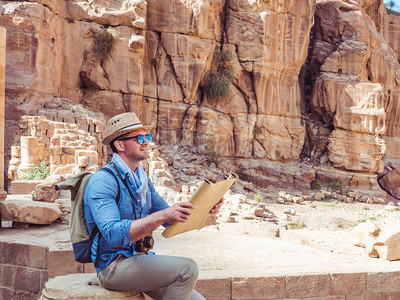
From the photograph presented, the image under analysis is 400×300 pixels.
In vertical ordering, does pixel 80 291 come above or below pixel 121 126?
below

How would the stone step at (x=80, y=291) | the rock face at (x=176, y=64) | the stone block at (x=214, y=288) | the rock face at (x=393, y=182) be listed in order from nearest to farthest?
the stone step at (x=80, y=291)
the stone block at (x=214, y=288)
the rock face at (x=176, y=64)
the rock face at (x=393, y=182)

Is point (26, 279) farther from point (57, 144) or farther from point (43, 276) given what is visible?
point (57, 144)

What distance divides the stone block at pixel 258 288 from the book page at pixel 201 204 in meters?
1.82

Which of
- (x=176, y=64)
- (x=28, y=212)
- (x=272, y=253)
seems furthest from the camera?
(x=176, y=64)

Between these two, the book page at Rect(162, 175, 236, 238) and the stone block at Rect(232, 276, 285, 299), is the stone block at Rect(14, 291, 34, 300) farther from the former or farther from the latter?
the book page at Rect(162, 175, 236, 238)

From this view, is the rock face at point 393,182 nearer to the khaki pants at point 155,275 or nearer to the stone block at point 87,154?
the stone block at point 87,154

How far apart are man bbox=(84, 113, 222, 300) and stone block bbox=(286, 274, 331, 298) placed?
2026 mm

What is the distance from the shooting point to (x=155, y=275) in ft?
8.54

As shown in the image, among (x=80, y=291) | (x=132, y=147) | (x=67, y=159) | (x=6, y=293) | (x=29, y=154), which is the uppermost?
(x=132, y=147)

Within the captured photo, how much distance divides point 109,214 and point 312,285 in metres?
2.90

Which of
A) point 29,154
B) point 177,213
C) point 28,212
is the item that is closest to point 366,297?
point 177,213

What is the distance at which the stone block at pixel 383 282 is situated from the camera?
15.5 ft

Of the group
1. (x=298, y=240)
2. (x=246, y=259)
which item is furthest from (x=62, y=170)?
(x=246, y=259)

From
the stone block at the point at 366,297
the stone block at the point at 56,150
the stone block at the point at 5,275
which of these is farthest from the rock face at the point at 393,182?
the stone block at the point at 5,275
